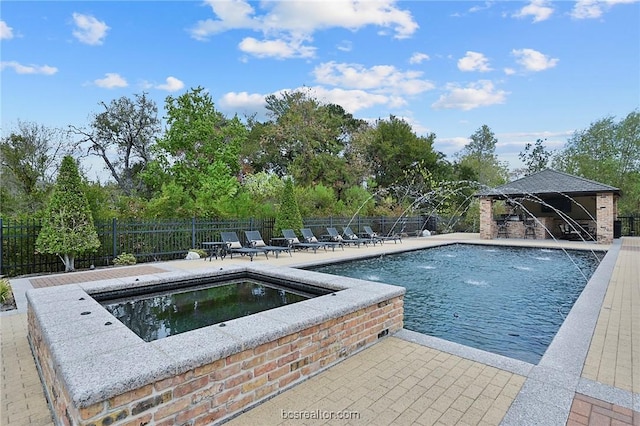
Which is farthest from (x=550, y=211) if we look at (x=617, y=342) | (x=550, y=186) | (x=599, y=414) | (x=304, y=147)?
(x=599, y=414)

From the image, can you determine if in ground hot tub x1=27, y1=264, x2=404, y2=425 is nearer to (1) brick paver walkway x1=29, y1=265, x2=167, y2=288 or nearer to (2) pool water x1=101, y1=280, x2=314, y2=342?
(2) pool water x1=101, y1=280, x2=314, y2=342

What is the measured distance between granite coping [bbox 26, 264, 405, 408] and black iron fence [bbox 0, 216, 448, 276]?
18.0 feet

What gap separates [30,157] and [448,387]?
69.1 ft

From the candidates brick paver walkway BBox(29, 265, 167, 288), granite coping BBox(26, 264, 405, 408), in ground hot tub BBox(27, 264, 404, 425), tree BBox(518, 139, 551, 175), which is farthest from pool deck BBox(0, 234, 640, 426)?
tree BBox(518, 139, 551, 175)

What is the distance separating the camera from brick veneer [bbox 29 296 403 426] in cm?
201

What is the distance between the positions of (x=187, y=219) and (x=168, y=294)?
6.91 metres

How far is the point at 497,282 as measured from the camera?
7633 mm

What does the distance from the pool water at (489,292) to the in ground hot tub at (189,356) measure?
133 centimetres

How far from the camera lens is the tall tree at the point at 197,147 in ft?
68.6

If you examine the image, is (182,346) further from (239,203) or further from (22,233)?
(239,203)

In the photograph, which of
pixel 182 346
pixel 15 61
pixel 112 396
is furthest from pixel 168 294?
pixel 15 61

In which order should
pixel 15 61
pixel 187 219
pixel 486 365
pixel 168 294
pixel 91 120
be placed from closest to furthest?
pixel 486 365
pixel 168 294
pixel 187 219
pixel 15 61
pixel 91 120

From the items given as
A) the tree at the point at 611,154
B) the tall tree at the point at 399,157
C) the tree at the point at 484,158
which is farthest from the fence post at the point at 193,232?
the tree at the point at 484,158

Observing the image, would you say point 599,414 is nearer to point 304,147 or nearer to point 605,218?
point 605,218
